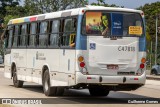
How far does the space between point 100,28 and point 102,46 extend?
606 mm

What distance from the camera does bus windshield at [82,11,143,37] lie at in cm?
1722

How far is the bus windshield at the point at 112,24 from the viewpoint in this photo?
56.5ft

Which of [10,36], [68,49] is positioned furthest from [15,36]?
[68,49]

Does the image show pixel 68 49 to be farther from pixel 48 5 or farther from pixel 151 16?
pixel 151 16

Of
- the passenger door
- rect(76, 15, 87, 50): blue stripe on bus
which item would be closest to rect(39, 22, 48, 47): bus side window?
the passenger door

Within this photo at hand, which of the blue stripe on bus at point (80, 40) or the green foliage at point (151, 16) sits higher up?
the green foliage at point (151, 16)

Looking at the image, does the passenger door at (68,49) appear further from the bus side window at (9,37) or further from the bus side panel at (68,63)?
the bus side window at (9,37)

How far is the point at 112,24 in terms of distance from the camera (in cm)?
1745

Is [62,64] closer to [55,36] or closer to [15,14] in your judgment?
[55,36]

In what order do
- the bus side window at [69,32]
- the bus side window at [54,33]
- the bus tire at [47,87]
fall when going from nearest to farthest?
the bus side window at [69,32] < the bus side window at [54,33] < the bus tire at [47,87]

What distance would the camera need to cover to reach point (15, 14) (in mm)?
74000

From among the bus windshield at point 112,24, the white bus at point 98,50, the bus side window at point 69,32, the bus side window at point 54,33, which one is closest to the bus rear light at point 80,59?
the white bus at point 98,50

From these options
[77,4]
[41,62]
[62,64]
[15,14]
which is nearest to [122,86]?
[62,64]

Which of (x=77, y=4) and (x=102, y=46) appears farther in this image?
(x=77, y=4)
